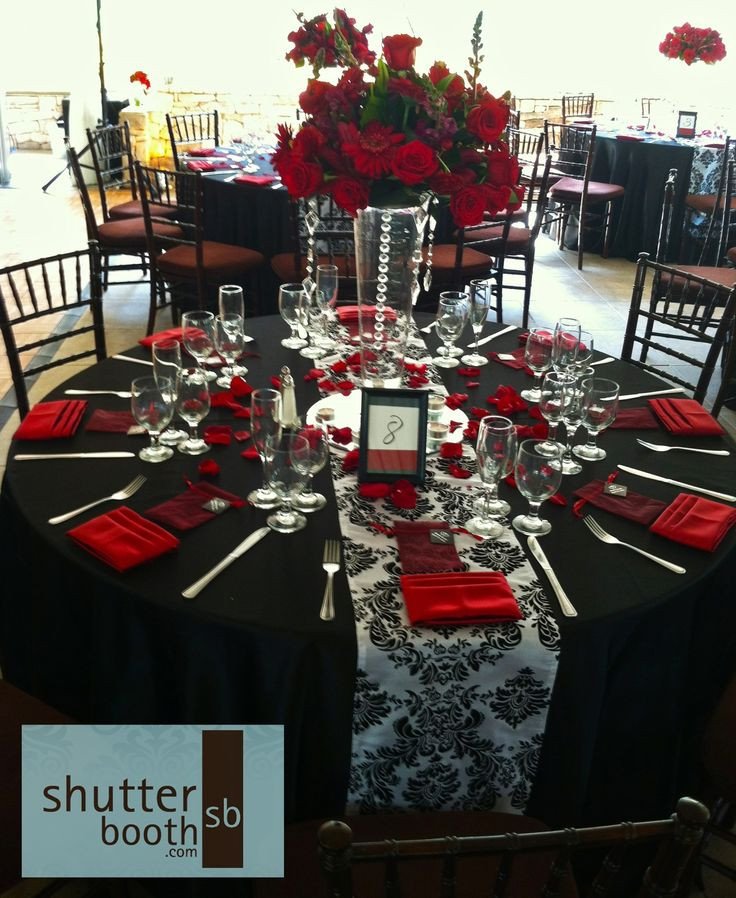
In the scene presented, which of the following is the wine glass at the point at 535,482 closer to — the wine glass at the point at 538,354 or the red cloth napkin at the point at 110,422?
the wine glass at the point at 538,354

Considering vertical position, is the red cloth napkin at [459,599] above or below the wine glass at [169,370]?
below

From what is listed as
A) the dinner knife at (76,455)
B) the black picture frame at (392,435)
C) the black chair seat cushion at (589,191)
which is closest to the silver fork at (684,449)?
the black picture frame at (392,435)

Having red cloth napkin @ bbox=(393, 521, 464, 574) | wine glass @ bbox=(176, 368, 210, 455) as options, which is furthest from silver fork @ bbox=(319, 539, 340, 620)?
wine glass @ bbox=(176, 368, 210, 455)

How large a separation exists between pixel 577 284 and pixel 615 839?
5.44m

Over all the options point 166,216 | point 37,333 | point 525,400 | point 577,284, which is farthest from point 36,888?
point 577,284

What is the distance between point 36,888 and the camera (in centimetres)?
170

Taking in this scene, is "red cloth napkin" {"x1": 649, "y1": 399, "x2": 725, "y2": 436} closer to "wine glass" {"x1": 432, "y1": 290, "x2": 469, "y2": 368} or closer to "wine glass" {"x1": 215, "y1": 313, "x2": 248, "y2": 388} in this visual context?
"wine glass" {"x1": 432, "y1": 290, "x2": 469, "y2": 368}

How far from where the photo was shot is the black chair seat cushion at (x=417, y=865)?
1209 mm

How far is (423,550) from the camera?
4.96 ft

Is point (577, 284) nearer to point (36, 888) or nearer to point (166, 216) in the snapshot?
point (166, 216)

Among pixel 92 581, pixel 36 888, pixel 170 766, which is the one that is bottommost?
pixel 36 888

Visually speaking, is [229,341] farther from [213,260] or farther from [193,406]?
[213,260]

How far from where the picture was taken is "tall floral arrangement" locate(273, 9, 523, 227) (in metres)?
1.77

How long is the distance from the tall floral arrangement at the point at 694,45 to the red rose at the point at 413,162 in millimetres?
5968
